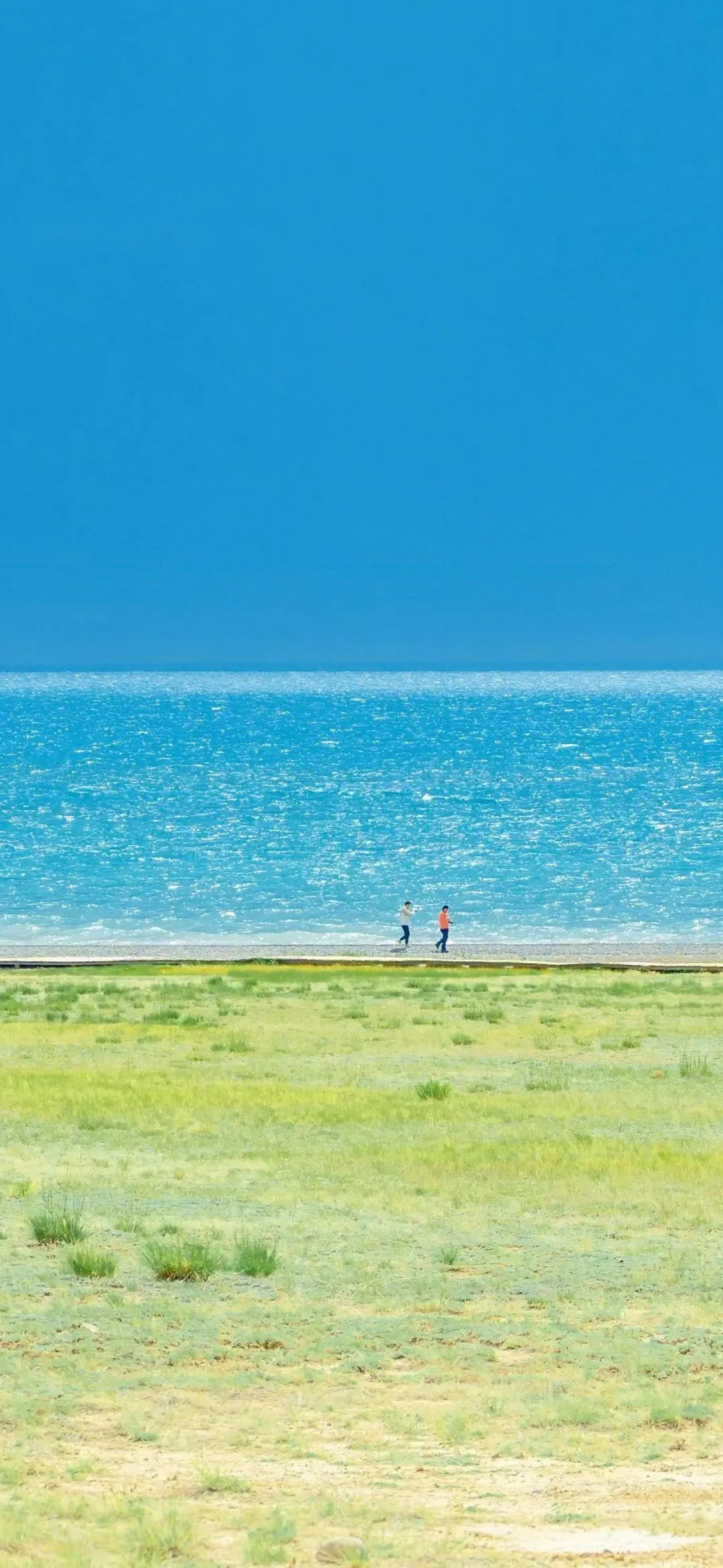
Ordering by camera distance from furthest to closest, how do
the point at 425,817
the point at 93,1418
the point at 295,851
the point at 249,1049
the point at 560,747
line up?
the point at 560,747, the point at 425,817, the point at 295,851, the point at 249,1049, the point at 93,1418

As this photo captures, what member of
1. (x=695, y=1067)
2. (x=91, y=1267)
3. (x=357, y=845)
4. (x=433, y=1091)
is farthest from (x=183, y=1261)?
(x=357, y=845)

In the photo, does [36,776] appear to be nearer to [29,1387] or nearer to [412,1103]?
[412,1103]

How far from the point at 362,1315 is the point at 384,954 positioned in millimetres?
44578

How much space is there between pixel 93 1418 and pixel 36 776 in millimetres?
138195

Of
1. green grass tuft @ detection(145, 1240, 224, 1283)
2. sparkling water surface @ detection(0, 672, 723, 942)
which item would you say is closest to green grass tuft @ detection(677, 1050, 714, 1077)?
green grass tuft @ detection(145, 1240, 224, 1283)

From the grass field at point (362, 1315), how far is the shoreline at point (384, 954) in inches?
1034

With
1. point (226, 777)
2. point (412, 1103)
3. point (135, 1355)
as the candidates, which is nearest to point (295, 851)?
point (226, 777)

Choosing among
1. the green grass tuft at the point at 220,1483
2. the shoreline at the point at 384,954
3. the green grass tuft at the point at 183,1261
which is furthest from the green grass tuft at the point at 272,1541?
the shoreline at the point at 384,954

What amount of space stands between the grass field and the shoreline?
86.2 ft

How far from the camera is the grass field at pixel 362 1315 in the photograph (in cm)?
757

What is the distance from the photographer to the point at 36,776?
145m

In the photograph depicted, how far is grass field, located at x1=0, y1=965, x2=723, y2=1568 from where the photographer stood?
24.8 feet

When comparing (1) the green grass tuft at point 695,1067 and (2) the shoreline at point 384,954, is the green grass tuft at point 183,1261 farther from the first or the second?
(2) the shoreline at point 384,954

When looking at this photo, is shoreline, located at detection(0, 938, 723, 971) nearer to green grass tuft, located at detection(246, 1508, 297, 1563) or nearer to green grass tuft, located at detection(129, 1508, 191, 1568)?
green grass tuft, located at detection(246, 1508, 297, 1563)
